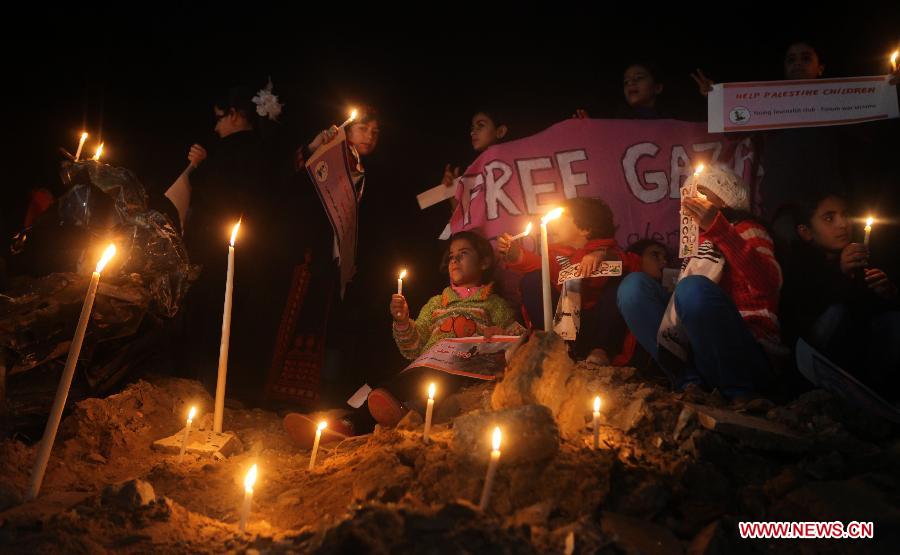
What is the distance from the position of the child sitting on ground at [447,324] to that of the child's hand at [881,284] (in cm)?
226

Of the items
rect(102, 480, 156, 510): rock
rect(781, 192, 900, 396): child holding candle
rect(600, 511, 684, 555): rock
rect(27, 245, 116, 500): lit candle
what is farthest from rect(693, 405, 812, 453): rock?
rect(27, 245, 116, 500): lit candle

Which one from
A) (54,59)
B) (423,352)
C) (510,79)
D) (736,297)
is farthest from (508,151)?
(54,59)

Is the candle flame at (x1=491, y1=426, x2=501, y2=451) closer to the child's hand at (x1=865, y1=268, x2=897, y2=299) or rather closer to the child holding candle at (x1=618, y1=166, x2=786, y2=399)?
the child holding candle at (x1=618, y1=166, x2=786, y2=399)

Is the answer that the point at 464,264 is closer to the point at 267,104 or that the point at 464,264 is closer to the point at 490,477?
the point at 490,477

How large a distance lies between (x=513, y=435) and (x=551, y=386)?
1.99 feet

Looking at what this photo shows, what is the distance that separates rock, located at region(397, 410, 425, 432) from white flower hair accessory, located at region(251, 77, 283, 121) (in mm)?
3476

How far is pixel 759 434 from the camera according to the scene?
2.26 metres

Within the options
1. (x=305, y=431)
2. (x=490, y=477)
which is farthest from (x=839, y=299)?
(x=305, y=431)

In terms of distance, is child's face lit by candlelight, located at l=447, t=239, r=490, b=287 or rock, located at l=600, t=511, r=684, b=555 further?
child's face lit by candlelight, located at l=447, t=239, r=490, b=287

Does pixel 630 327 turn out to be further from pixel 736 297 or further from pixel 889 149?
pixel 889 149

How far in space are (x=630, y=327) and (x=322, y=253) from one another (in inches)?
119

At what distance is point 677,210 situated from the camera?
4094 mm

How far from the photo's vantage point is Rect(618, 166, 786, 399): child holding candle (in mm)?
3014

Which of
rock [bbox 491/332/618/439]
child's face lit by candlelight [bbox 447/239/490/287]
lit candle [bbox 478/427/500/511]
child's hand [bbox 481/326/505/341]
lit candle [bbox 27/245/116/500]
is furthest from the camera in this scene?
child's face lit by candlelight [bbox 447/239/490/287]
